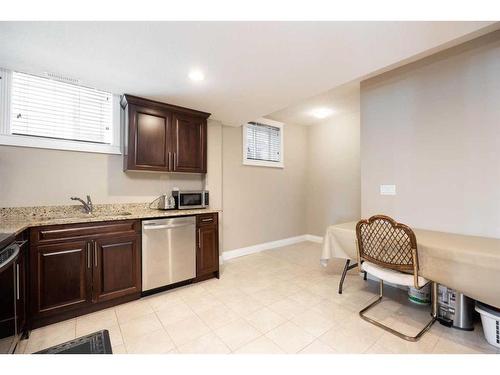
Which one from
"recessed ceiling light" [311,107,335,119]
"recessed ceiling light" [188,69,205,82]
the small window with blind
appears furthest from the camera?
the small window with blind

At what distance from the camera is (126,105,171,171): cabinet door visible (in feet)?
8.20

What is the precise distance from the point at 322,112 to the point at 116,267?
13.3 ft

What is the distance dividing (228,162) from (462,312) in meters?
3.31

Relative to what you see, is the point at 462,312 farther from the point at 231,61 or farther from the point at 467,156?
the point at 231,61

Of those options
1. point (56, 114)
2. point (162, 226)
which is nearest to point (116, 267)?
point (162, 226)

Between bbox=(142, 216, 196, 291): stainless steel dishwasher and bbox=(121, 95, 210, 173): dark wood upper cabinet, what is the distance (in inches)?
29.0

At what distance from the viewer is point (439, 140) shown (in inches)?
86.7

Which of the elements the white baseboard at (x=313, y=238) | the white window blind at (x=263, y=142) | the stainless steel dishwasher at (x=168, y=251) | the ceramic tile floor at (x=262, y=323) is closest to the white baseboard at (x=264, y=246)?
the white baseboard at (x=313, y=238)

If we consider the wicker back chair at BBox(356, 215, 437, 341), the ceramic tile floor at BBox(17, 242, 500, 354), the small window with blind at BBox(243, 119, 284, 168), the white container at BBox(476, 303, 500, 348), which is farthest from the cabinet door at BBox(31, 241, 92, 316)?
the white container at BBox(476, 303, 500, 348)

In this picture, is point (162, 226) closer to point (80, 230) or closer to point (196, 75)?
point (80, 230)

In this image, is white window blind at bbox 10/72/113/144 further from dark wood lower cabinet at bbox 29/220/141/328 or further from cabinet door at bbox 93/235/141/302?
cabinet door at bbox 93/235/141/302
